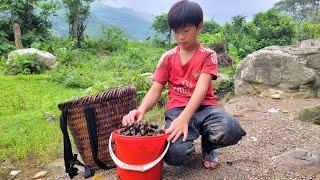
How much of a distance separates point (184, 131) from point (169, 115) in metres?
0.52

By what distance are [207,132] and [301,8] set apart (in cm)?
2274

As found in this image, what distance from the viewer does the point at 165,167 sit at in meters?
3.69

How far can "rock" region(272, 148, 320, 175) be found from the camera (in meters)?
3.55

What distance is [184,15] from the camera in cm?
327

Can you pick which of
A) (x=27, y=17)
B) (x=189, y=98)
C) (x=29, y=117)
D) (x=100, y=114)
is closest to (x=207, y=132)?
(x=189, y=98)

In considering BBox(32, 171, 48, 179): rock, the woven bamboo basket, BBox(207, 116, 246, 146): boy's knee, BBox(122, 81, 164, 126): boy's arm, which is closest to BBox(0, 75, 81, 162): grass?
BBox(32, 171, 48, 179): rock

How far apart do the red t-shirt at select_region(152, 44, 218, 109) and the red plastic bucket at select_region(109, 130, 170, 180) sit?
59 cm

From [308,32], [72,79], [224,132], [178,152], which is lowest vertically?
[72,79]

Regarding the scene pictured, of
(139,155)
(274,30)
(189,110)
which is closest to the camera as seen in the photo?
(139,155)

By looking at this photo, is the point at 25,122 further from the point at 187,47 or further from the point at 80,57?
the point at 80,57

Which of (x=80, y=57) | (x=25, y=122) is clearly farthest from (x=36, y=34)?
(x=25, y=122)

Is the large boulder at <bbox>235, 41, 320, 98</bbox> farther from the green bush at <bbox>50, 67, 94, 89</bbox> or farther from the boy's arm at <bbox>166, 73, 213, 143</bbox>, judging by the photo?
the green bush at <bbox>50, 67, 94, 89</bbox>

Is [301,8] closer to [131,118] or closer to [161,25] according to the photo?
[161,25]

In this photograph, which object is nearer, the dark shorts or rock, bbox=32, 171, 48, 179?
the dark shorts
